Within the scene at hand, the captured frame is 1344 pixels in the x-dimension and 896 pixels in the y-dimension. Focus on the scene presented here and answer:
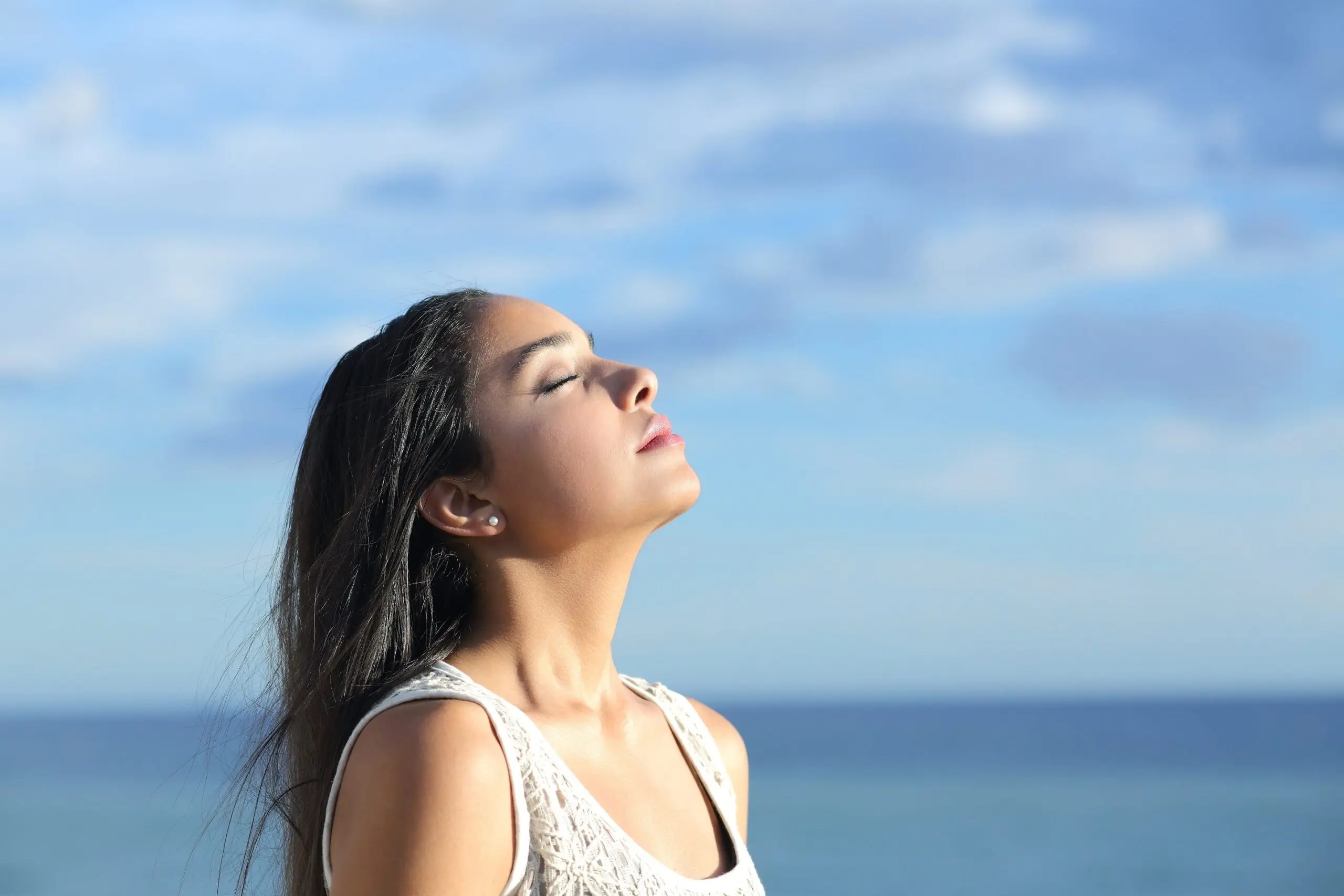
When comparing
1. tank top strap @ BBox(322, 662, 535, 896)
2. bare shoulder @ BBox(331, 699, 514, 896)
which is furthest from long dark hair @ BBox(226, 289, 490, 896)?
bare shoulder @ BBox(331, 699, 514, 896)

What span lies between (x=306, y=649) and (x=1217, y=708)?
6481 inches

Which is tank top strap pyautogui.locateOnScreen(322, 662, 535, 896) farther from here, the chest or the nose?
the nose

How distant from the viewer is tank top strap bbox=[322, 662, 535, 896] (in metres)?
2.29

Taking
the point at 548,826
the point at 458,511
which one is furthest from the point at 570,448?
the point at 548,826

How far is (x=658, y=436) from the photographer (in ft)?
8.70

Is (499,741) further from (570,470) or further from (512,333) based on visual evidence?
(512,333)

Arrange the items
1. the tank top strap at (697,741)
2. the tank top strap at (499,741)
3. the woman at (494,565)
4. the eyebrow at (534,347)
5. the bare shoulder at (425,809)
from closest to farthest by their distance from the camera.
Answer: the bare shoulder at (425,809) < the tank top strap at (499,741) < the woman at (494,565) < the eyebrow at (534,347) < the tank top strap at (697,741)

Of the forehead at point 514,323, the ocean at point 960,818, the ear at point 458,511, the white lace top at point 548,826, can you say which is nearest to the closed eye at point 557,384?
the forehead at point 514,323

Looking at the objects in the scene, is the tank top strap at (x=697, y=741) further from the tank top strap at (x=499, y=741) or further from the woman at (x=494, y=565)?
the tank top strap at (x=499, y=741)

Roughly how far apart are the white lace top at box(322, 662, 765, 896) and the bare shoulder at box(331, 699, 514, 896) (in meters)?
0.02

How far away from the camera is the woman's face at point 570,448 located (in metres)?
2.58

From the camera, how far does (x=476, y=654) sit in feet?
8.61

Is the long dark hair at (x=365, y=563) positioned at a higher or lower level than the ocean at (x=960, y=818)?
higher

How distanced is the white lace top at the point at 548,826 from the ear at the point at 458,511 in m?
0.29
